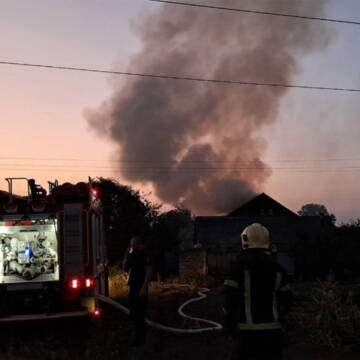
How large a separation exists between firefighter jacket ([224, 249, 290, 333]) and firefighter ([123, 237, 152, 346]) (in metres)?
4.31

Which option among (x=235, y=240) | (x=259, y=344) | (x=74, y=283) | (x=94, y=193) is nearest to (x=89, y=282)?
Answer: (x=74, y=283)

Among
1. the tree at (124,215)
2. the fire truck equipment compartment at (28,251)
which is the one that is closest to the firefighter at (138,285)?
the fire truck equipment compartment at (28,251)

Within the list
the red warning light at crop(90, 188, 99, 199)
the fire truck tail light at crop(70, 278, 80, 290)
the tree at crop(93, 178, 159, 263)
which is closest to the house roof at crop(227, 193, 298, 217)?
the tree at crop(93, 178, 159, 263)

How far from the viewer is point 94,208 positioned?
9.15 meters

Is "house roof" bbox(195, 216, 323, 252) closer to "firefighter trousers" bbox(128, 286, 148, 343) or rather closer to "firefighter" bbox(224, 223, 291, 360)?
"firefighter trousers" bbox(128, 286, 148, 343)

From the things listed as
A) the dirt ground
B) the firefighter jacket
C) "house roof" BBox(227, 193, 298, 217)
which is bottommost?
the dirt ground

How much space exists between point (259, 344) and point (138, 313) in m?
4.43

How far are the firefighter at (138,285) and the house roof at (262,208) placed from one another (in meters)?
43.9

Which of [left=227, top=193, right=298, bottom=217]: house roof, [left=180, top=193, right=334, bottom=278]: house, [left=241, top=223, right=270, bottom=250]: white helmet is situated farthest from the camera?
[left=227, top=193, right=298, bottom=217]: house roof

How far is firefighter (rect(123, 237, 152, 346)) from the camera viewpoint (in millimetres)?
8078

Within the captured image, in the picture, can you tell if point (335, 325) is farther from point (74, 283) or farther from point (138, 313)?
point (74, 283)

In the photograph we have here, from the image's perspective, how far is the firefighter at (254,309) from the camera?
3906 mm

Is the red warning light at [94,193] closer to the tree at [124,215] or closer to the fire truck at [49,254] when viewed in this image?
the fire truck at [49,254]

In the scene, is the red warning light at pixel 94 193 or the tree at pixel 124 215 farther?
the tree at pixel 124 215
